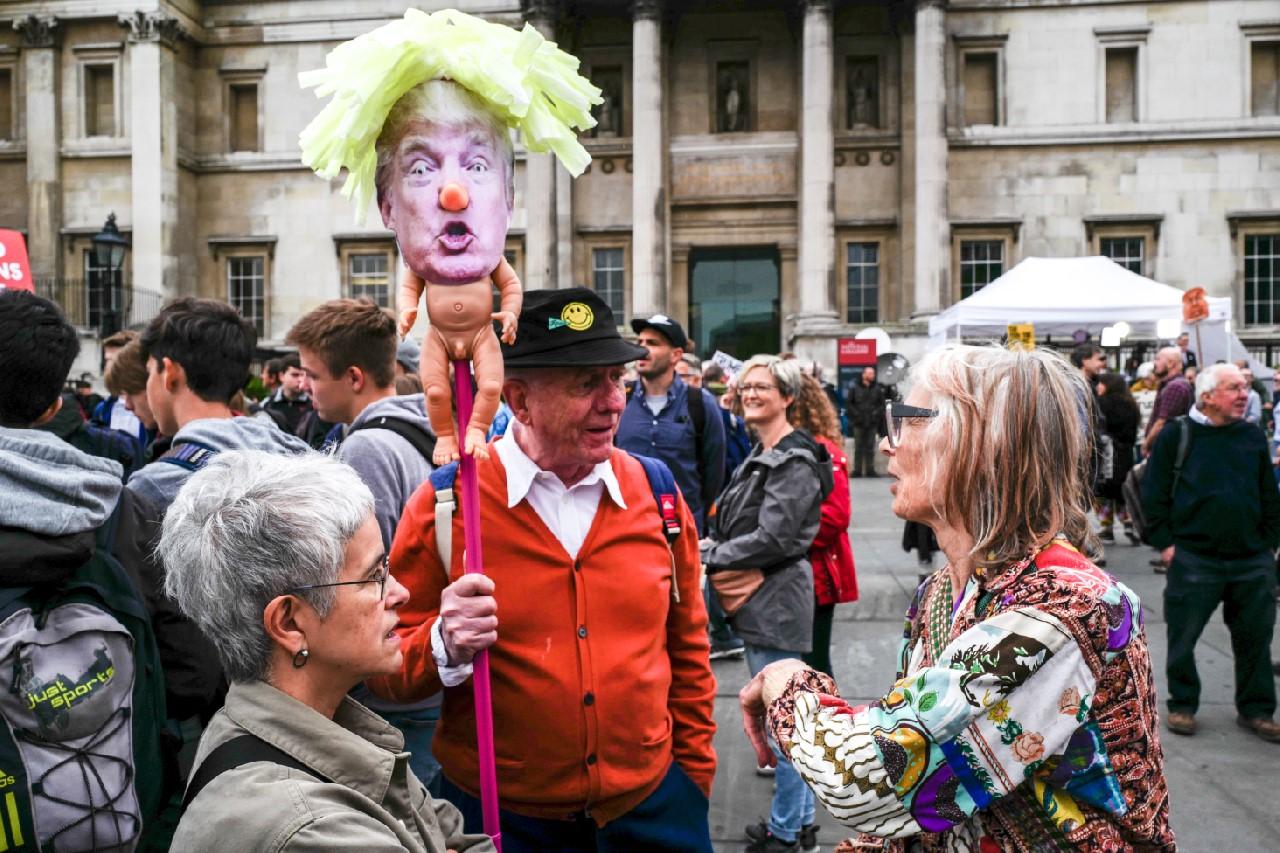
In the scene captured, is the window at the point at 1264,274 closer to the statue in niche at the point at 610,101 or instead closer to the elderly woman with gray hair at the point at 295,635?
the statue in niche at the point at 610,101

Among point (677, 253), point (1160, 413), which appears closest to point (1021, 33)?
point (677, 253)

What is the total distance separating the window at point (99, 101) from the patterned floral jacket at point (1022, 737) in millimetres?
31784

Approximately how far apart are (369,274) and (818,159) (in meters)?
12.9

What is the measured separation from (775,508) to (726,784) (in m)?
1.63

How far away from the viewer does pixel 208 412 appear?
3371 mm

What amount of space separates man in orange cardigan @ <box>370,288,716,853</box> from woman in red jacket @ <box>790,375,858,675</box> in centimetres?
238

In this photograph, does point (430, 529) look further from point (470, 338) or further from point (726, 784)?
point (726, 784)

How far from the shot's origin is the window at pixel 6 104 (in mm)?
29036

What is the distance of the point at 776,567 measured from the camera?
183 inches

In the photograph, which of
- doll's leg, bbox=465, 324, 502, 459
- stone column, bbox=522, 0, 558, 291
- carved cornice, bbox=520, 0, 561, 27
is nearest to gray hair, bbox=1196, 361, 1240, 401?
doll's leg, bbox=465, 324, 502, 459

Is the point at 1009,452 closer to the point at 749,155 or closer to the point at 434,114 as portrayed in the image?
the point at 434,114

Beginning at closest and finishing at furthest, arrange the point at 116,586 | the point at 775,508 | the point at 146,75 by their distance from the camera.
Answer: the point at 116,586 → the point at 775,508 → the point at 146,75

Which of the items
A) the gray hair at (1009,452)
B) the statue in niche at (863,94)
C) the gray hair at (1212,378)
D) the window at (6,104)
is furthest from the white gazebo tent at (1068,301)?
the window at (6,104)

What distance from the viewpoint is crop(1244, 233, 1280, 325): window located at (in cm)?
2723
